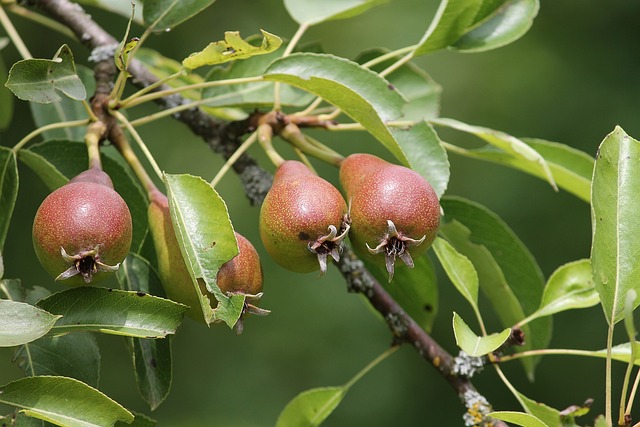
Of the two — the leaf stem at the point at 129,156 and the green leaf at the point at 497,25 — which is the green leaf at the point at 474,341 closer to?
the leaf stem at the point at 129,156

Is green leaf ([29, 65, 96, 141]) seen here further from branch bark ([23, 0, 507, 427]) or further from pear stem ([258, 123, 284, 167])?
pear stem ([258, 123, 284, 167])

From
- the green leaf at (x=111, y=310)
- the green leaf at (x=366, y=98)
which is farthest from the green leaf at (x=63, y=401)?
the green leaf at (x=366, y=98)

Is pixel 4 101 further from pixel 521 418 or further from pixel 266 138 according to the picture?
pixel 521 418

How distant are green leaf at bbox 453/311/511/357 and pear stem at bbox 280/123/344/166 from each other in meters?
0.33

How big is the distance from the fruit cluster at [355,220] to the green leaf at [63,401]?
289 mm

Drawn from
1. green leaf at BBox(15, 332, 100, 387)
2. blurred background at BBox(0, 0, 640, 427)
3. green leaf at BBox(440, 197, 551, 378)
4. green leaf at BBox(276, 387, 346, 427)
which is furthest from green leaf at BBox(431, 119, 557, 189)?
blurred background at BBox(0, 0, 640, 427)

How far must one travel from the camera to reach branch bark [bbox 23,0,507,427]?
138cm

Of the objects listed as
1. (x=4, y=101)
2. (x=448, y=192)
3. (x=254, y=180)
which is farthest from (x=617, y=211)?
(x=448, y=192)

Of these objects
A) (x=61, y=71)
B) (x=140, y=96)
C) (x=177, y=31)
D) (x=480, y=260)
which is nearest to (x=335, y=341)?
(x=177, y=31)

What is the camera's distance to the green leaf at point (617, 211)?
1105 millimetres

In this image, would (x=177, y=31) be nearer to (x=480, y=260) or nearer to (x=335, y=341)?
(x=335, y=341)

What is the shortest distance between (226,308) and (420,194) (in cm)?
29

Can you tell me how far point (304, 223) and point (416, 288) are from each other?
22.2 inches

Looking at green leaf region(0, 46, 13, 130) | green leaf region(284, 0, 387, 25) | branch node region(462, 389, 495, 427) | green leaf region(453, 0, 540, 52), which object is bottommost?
branch node region(462, 389, 495, 427)
